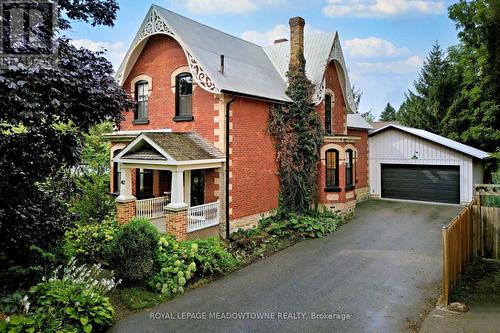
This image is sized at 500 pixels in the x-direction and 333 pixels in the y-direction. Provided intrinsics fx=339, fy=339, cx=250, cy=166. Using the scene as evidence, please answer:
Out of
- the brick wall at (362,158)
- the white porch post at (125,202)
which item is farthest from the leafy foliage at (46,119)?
the brick wall at (362,158)

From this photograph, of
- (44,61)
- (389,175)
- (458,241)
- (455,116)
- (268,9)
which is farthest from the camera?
(455,116)

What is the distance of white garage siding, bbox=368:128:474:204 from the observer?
19500 mm

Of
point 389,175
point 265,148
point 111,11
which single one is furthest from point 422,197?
point 111,11

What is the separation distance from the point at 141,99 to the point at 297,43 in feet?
26.0

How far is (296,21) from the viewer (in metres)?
16.5

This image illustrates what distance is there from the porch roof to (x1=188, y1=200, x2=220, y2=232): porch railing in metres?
1.71

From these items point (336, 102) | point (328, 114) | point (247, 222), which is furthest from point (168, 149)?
point (336, 102)

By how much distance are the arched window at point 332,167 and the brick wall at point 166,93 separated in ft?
22.6

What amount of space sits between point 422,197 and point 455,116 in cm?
907

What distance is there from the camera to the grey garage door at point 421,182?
793 inches

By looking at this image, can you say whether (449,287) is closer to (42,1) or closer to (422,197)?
(42,1)

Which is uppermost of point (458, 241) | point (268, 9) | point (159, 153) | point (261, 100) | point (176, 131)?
point (268, 9)

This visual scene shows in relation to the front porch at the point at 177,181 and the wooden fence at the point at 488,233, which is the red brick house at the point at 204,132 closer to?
the front porch at the point at 177,181

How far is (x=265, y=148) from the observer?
14.7 meters
